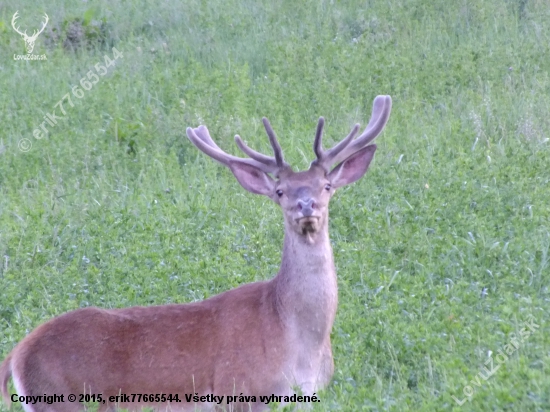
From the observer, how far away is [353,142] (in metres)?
6.25

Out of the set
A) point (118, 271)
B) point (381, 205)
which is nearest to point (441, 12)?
point (381, 205)

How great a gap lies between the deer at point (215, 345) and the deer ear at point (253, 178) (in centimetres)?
23

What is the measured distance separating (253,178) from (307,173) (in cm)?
41

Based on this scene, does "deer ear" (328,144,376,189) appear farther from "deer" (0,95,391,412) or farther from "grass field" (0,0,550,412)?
"grass field" (0,0,550,412)

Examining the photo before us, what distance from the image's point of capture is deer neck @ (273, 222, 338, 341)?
570cm

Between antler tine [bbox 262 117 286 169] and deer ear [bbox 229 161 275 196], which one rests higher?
antler tine [bbox 262 117 286 169]

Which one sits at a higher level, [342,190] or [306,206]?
[306,206]

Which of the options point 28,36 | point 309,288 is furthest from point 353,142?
point 28,36

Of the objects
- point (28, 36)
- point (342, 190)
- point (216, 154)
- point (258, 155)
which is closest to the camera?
point (258, 155)

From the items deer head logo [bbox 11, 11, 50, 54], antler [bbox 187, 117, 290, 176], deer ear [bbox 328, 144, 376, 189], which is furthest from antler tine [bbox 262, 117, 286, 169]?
deer head logo [bbox 11, 11, 50, 54]

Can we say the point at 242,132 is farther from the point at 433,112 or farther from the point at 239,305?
the point at 239,305

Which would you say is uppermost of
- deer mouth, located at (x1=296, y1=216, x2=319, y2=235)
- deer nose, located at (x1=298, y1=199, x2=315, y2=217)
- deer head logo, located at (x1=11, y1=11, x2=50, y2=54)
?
deer head logo, located at (x1=11, y1=11, x2=50, y2=54)

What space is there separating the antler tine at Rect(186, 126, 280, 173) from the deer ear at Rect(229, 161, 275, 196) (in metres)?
0.03

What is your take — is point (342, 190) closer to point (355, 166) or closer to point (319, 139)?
point (355, 166)
